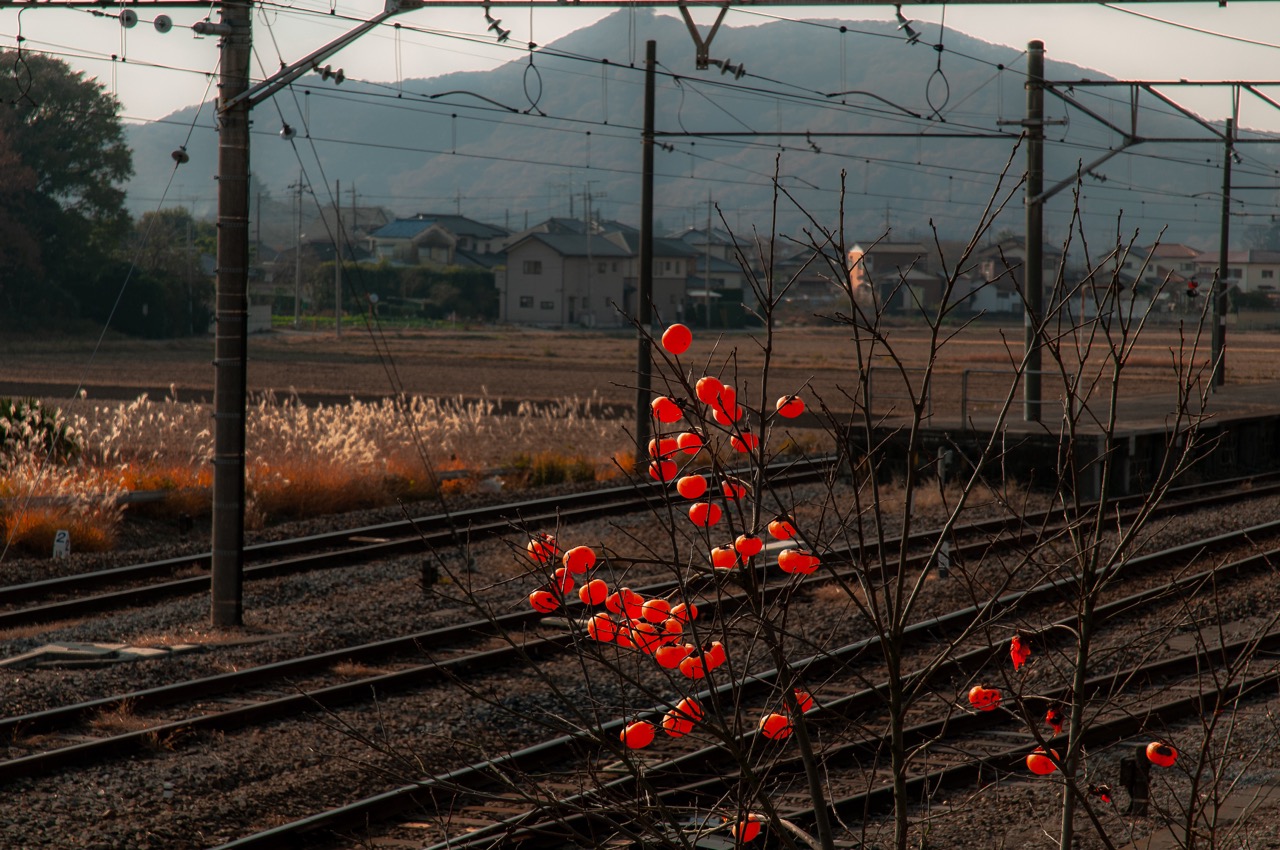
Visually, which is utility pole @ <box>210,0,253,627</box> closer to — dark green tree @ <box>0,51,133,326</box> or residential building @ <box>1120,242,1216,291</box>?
residential building @ <box>1120,242,1216,291</box>

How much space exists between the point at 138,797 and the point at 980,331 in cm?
9146

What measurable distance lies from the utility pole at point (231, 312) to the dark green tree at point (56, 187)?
56948mm

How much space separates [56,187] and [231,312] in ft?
211

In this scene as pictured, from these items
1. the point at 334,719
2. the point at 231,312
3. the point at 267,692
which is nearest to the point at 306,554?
the point at 231,312

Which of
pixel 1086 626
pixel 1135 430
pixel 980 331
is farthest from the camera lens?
pixel 980 331

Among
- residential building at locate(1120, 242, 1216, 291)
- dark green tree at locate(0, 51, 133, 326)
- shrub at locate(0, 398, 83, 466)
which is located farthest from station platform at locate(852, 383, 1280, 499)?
dark green tree at locate(0, 51, 133, 326)

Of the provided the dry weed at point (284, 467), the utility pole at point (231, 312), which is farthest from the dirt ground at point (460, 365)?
the utility pole at point (231, 312)

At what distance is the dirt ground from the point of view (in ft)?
124

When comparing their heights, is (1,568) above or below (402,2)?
below

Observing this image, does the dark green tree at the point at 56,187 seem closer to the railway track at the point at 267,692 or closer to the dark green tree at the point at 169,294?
the dark green tree at the point at 169,294

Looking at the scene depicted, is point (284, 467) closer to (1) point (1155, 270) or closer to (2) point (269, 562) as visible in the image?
(2) point (269, 562)

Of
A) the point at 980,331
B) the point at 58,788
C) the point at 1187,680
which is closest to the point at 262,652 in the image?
the point at 58,788

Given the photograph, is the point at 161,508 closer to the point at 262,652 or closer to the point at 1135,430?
the point at 262,652

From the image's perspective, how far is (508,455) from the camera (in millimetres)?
22094
